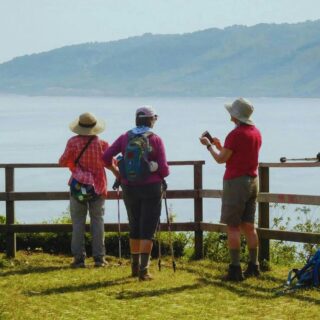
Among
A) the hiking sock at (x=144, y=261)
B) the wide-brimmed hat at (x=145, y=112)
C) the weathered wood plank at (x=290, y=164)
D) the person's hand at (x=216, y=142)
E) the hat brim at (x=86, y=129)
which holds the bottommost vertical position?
the hiking sock at (x=144, y=261)

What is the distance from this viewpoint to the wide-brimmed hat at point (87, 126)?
10.8m

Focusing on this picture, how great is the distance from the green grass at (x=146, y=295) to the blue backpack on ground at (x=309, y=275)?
166 mm

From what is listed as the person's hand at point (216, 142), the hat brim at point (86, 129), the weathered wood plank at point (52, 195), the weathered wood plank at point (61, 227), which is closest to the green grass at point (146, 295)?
the weathered wood plank at point (61, 227)

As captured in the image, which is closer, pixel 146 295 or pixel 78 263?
pixel 146 295

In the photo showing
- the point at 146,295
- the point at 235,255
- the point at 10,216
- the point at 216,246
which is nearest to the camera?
the point at 146,295

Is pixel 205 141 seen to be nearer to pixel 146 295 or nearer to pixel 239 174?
pixel 239 174

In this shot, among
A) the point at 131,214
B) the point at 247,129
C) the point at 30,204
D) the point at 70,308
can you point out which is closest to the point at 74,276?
the point at 131,214

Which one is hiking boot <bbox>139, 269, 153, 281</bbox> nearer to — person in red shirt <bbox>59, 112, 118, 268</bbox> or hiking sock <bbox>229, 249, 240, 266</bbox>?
hiking sock <bbox>229, 249, 240, 266</bbox>

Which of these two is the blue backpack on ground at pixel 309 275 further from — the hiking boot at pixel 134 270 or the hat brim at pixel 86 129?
the hat brim at pixel 86 129

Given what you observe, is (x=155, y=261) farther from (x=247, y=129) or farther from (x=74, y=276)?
(x=247, y=129)

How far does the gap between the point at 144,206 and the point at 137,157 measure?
52 cm

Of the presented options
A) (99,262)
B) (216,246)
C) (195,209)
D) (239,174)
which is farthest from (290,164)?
(99,262)

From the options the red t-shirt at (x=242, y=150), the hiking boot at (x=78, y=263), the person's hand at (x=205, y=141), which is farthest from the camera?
the hiking boot at (x=78, y=263)

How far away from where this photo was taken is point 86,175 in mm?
10828
